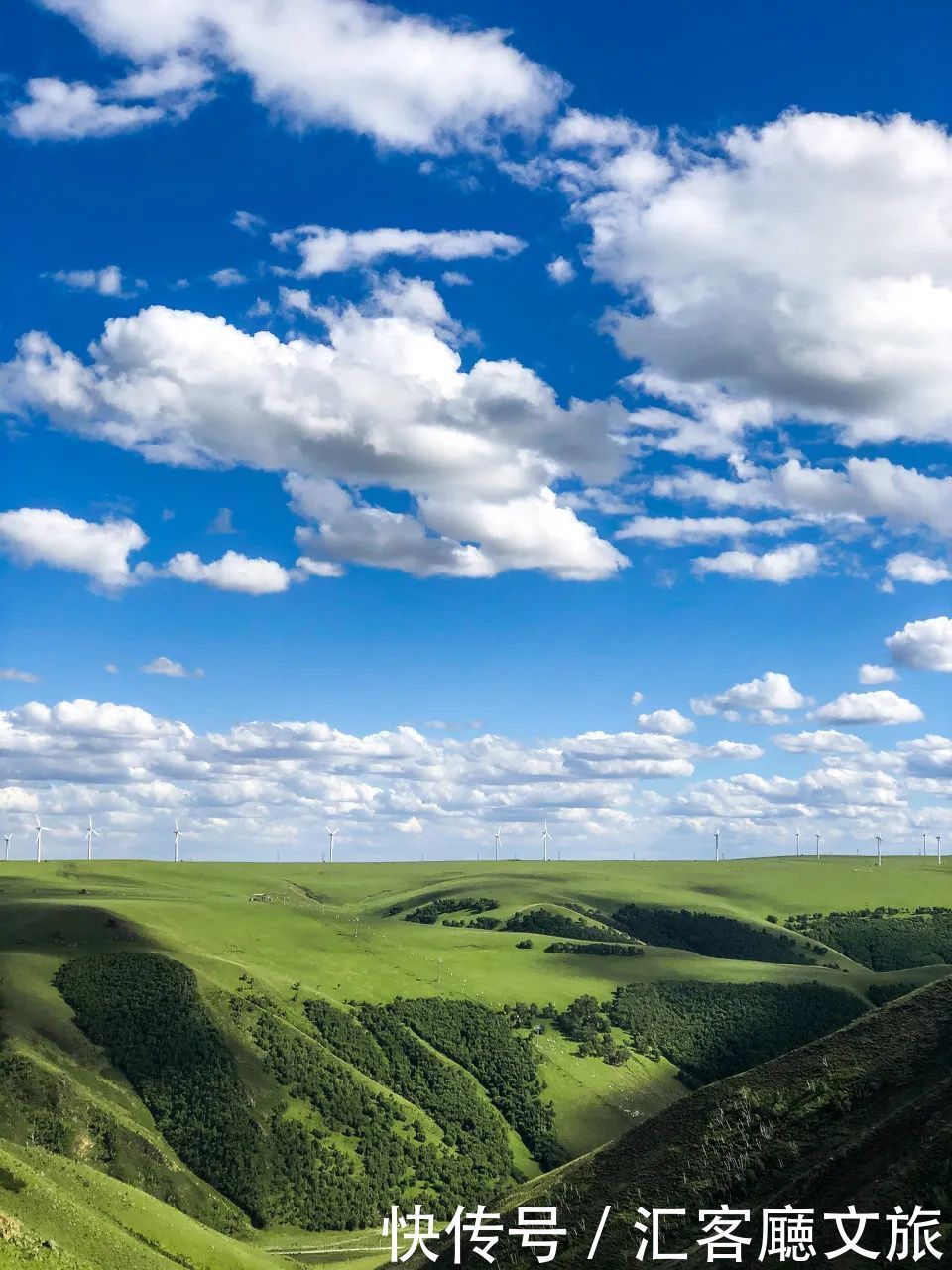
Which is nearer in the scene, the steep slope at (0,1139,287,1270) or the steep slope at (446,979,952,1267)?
the steep slope at (446,979,952,1267)

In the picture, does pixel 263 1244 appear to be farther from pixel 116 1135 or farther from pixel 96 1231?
pixel 96 1231

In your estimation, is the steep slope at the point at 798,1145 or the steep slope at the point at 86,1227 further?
the steep slope at the point at 86,1227

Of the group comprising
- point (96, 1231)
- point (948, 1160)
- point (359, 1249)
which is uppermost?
point (948, 1160)

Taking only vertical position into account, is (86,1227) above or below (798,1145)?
below

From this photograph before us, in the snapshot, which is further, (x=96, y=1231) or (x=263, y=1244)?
(x=263, y=1244)

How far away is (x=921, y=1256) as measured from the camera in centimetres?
6047

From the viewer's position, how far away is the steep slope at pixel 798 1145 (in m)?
73.2

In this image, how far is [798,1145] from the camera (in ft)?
293

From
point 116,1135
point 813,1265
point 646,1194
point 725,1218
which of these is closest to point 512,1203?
point 646,1194

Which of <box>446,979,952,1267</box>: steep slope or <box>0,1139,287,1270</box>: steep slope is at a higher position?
<box>446,979,952,1267</box>: steep slope

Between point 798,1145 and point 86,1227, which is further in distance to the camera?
point 86,1227

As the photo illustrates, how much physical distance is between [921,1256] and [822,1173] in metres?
17.9

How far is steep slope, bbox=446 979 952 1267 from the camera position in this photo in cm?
7325

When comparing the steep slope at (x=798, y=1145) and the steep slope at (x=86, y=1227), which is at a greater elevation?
the steep slope at (x=798, y=1145)
